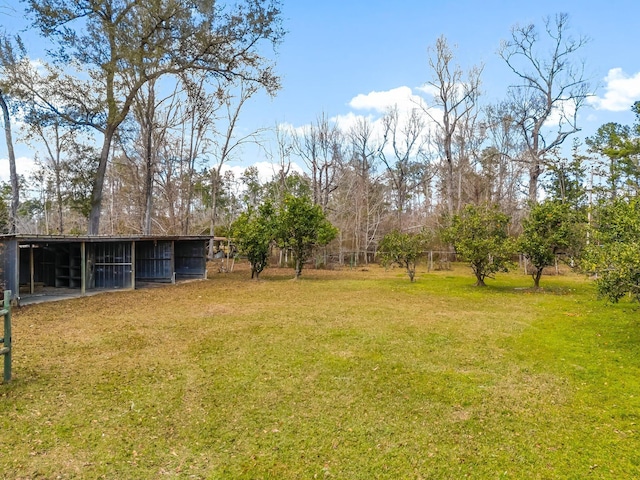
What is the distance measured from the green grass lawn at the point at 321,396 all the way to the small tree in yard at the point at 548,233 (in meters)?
3.39

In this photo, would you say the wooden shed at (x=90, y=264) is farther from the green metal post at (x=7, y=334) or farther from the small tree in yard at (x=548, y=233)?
the small tree in yard at (x=548, y=233)

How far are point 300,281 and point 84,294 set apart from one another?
23.3 feet

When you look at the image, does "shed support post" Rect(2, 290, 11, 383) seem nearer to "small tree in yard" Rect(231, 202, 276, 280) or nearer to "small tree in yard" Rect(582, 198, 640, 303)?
"small tree in yard" Rect(582, 198, 640, 303)

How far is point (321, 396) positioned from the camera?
421 centimetres

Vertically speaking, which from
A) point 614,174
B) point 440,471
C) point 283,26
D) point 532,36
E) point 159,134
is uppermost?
point 532,36

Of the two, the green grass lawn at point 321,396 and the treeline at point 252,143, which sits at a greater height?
the treeline at point 252,143

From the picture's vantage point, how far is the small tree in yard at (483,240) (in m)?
12.1

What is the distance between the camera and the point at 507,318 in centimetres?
804

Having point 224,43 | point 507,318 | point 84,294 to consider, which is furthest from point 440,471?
point 224,43

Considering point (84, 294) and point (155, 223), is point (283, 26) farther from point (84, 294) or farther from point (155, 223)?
point (155, 223)

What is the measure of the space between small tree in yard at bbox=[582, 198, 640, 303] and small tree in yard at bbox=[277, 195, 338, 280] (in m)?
9.53

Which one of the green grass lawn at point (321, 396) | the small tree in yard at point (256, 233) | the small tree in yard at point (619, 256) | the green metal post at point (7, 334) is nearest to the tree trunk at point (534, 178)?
the green grass lawn at point (321, 396)

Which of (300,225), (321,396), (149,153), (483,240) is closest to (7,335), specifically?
(321,396)

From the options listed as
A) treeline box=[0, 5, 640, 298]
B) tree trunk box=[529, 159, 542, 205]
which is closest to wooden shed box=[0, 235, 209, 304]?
treeline box=[0, 5, 640, 298]
